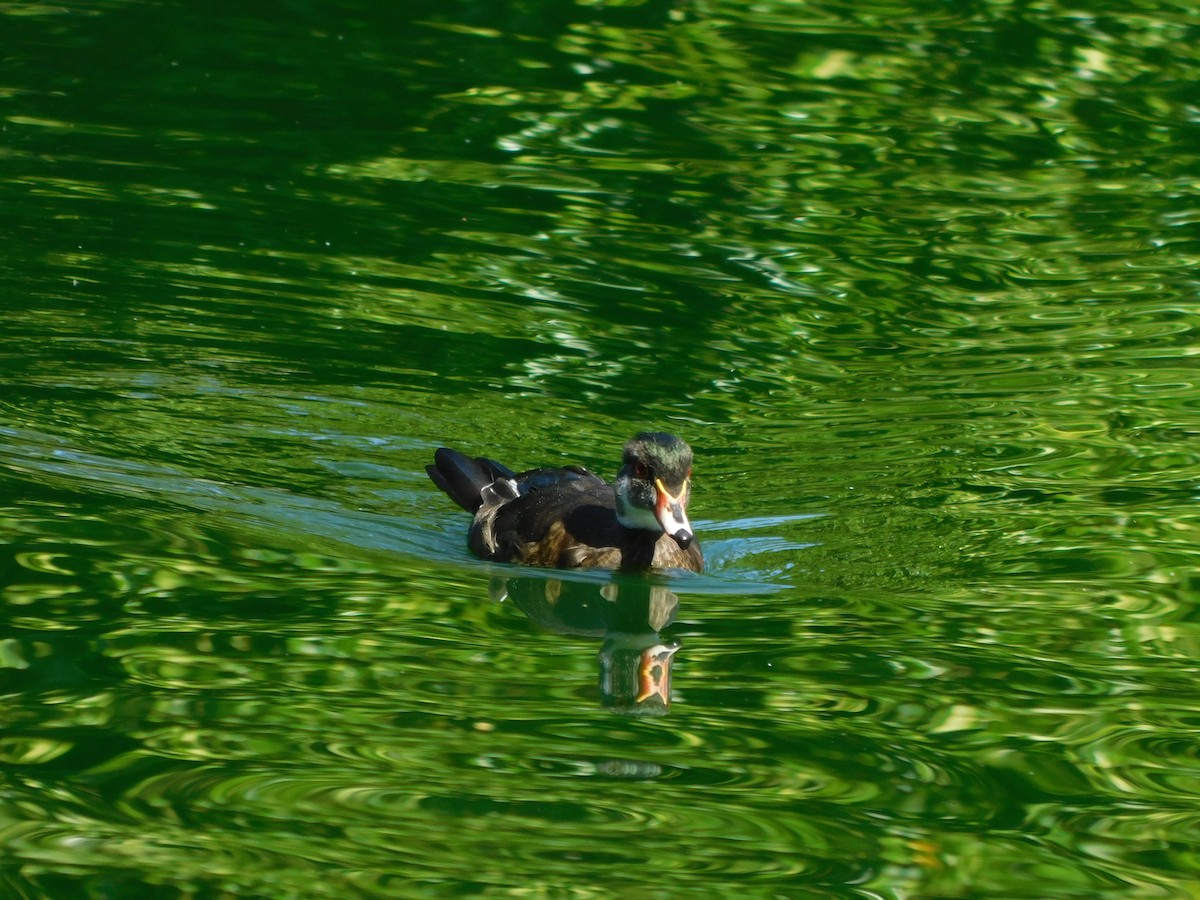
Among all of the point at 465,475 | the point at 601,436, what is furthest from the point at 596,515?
the point at 601,436

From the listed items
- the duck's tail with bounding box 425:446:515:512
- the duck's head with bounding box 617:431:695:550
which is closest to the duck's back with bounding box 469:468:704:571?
the duck's head with bounding box 617:431:695:550

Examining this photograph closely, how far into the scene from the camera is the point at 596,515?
919 cm

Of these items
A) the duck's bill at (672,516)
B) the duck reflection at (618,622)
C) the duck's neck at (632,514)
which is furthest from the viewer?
the duck's neck at (632,514)

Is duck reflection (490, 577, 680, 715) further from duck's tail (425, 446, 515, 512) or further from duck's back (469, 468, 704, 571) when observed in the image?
duck's tail (425, 446, 515, 512)

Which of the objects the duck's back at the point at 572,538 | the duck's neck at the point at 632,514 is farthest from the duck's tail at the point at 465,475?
the duck's neck at the point at 632,514

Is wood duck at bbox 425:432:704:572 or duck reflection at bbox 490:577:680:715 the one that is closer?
duck reflection at bbox 490:577:680:715

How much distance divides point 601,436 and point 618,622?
9.40 feet

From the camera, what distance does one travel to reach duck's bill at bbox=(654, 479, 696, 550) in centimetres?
866

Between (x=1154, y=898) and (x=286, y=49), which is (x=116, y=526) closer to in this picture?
(x=1154, y=898)

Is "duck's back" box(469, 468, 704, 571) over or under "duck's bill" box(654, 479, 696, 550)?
under

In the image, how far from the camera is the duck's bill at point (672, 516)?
8.66 metres

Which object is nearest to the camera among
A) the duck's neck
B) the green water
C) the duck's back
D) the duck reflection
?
the green water

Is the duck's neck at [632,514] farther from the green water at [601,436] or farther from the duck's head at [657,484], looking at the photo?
the green water at [601,436]

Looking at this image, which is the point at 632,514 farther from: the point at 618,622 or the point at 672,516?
the point at 618,622
